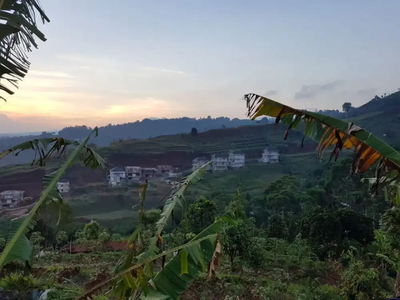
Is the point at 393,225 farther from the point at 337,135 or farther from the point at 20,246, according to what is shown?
the point at 20,246

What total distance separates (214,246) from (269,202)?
19.4 meters

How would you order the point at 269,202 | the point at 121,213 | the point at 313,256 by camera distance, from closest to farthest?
the point at 313,256 < the point at 269,202 < the point at 121,213

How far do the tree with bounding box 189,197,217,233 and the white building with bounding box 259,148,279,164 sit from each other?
36726mm

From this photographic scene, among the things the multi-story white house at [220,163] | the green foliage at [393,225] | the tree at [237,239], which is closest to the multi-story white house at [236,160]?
the multi-story white house at [220,163]

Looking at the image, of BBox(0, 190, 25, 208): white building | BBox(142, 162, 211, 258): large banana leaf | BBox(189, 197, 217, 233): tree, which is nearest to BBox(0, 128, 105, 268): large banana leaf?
BBox(142, 162, 211, 258): large banana leaf

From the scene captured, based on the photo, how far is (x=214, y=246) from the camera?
2162 millimetres

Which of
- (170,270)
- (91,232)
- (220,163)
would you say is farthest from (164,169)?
(170,270)

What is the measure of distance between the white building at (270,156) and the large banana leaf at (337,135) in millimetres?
44655

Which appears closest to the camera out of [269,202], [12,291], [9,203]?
[12,291]

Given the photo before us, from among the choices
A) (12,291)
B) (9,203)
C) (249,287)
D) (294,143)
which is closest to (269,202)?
(249,287)

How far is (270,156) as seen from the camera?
47156mm

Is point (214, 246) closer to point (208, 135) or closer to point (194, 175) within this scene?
point (194, 175)

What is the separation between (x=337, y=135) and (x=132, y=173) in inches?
1692

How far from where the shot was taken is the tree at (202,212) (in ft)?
33.7
